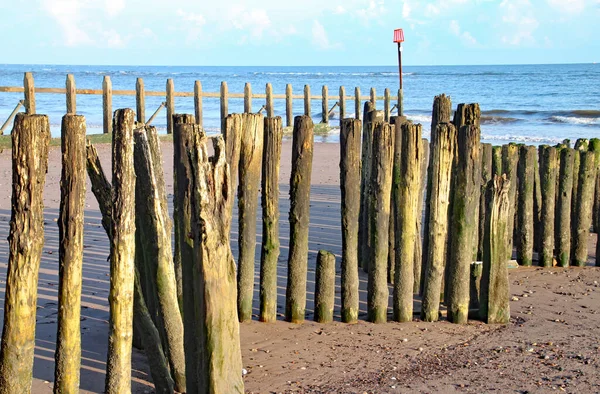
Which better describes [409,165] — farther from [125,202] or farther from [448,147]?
[125,202]

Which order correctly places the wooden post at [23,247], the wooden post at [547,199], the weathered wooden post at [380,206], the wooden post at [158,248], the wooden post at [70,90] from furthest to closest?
1. the wooden post at [70,90]
2. the wooden post at [547,199]
3. the weathered wooden post at [380,206]
4. the wooden post at [158,248]
5. the wooden post at [23,247]

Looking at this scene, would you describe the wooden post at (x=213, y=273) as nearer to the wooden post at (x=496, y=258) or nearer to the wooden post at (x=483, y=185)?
the wooden post at (x=496, y=258)

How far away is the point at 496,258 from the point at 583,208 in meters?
2.19

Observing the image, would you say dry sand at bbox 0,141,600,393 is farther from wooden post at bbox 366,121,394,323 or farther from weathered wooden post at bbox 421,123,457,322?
wooden post at bbox 366,121,394,323

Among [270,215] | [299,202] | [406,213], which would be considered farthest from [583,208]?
[270,215]

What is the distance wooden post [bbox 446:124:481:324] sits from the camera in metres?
5.27

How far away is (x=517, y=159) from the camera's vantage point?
6.88 metres

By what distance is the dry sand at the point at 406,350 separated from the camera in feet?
14.2

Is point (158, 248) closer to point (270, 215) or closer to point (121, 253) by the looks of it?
point (121, 253)

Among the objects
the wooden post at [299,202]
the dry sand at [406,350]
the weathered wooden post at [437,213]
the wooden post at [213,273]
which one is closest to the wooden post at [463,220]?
the weathered wooden post at [437,213]

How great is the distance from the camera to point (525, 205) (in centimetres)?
695

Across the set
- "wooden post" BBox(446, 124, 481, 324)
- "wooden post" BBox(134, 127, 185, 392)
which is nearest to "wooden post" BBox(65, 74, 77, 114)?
"wooden post" BBox(446, 124, 481, 324)

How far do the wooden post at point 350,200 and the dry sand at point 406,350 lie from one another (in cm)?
29

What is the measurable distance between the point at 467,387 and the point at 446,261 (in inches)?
62.4
